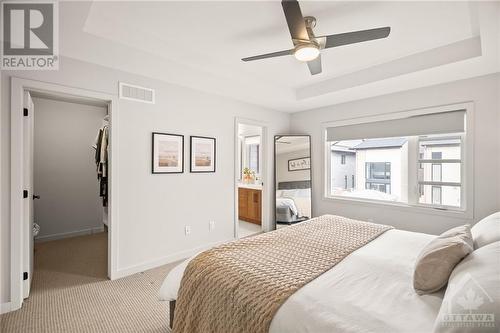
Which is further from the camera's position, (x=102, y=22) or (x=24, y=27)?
(x=102, y=22)

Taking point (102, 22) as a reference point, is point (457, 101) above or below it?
below

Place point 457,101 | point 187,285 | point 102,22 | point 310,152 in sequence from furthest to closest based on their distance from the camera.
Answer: point 310,152 < point 457,101 < point 102,22 < point 187,285

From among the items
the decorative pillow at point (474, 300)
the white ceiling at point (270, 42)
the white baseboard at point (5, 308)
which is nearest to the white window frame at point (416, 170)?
the white ceiling at point (270, 42)

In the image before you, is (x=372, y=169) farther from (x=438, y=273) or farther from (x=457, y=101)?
(x=438, y=273)

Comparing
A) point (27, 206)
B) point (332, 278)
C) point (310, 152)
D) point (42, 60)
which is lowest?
point (332, 278)

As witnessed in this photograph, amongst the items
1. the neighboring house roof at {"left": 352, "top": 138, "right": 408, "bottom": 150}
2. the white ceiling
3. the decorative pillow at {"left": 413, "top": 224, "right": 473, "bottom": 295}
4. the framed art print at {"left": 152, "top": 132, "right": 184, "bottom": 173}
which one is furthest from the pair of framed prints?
the decorative pillow at {"left": 413, "top": 224, "right": 473, "bottom": 295}

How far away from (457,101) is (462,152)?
0.66 meters

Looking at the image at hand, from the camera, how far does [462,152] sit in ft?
10.2

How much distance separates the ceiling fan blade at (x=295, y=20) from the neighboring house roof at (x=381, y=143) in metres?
2.68

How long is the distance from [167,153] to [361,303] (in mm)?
2763

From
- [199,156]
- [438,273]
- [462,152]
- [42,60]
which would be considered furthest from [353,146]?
[42,60]

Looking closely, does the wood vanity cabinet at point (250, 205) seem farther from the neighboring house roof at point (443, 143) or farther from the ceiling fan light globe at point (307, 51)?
the ceiling fan light globe at point (307, 51)

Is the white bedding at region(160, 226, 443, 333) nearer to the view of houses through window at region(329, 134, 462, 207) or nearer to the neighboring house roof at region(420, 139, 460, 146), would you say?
the view of houses through window at region(329, 134, 462, 207)

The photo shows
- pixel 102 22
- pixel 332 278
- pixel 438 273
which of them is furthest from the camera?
pixel 102 22
